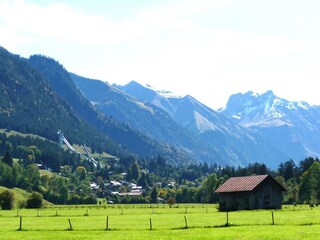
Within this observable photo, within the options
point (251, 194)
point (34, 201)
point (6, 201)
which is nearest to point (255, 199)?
point (251, 194)

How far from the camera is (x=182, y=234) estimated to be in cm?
4891

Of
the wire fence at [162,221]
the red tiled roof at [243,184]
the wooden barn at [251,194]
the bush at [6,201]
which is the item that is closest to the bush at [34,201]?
the bush at [6,201]

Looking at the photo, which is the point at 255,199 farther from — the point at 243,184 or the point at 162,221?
the point at 162,221

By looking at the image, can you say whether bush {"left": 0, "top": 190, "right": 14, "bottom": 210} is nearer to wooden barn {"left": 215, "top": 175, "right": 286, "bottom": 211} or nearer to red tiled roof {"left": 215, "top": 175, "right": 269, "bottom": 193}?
red tiled roof {"left": 215, "top": 175, "right": 269, "bottom": 193}

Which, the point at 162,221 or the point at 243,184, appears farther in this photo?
the point at 243,184

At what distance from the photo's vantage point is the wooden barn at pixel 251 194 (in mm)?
108062

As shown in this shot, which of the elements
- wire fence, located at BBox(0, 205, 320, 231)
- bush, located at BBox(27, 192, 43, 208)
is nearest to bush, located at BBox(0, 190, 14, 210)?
bush, located at BBox(27, 192, 43, 208)

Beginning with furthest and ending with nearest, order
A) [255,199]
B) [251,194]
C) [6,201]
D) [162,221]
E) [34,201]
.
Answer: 1. [34,201]
2. [6,201]
3. [255,199]
4. [251,194]
5. [162,221]

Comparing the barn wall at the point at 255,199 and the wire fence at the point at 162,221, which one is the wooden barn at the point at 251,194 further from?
the wire fence at the point at 162,221

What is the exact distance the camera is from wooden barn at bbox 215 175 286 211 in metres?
108

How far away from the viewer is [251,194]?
4254 inches

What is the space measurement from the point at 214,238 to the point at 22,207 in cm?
11539

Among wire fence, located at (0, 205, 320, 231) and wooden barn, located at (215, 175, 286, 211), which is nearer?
wire fence, located at (0, 205, 320, 231)

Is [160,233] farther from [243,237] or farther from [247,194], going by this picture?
[247,194]
